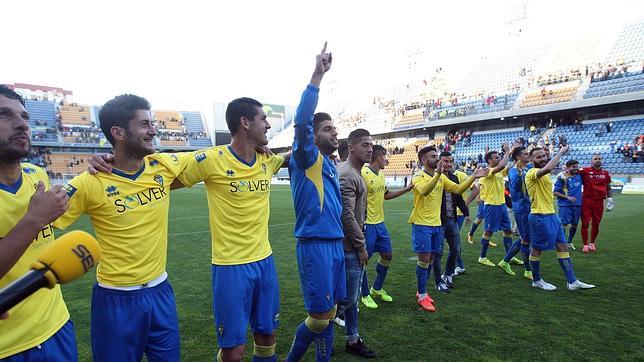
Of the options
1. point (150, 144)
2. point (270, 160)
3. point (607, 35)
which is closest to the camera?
point (150, 144)

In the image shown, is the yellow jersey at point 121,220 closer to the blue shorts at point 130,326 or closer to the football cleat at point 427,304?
the blue shorts at point 130,326

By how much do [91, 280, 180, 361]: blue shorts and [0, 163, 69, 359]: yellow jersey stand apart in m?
0.37

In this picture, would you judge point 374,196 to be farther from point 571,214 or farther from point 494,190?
point 571,214

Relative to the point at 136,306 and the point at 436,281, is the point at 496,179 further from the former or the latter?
the point at 136,306

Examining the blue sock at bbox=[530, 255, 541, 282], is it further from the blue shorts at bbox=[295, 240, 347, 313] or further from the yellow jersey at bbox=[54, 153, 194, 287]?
the yellow jersey at bbox=[54, 153, 194, 287]

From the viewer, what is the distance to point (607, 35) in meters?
38.7

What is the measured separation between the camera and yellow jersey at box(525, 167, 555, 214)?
6.50 meters

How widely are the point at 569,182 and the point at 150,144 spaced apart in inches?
422

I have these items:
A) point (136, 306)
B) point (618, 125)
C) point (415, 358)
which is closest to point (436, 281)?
point (415, 358)

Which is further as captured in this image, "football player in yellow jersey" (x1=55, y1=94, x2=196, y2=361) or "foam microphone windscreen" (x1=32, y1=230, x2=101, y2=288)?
"football player in yellow jersey" (x1=55, y1=94, x2=196, y2=361)

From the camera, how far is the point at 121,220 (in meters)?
2.61

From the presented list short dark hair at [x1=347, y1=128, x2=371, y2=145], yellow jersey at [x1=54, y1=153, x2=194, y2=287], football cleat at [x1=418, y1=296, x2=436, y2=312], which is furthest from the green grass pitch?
short dark hair at [x1=347, y1=128, x2=371, y2=145]


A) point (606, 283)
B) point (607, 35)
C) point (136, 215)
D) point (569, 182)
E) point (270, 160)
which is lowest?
point (606, 283)

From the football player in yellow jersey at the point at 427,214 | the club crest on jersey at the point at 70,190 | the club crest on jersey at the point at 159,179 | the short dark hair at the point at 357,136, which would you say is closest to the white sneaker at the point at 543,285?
the football player in yellow jersey at the point at 427,214
